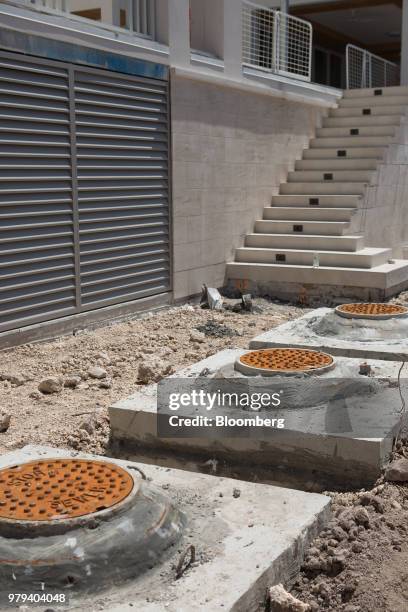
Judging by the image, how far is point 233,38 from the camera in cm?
1195

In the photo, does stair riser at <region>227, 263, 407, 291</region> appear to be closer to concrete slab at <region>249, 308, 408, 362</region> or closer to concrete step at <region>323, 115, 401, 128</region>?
concrete slab at <region>249, 308, 408, 362</region>

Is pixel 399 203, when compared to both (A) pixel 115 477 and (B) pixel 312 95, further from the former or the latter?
(A) pixel 115 477

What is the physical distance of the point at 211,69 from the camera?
11102mm

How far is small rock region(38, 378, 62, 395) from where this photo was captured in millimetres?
6562

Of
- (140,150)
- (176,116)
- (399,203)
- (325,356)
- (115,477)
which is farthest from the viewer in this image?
(399,203)

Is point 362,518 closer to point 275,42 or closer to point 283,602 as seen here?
point 283,602

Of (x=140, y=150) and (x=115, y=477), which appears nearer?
(x=115, y=477)

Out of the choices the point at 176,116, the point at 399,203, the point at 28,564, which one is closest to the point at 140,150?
the point at 176,116

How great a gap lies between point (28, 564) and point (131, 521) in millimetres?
449

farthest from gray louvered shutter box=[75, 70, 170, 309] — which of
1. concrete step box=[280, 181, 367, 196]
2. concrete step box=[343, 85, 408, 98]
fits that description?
concrete step box=[343, 85, 408, 98]

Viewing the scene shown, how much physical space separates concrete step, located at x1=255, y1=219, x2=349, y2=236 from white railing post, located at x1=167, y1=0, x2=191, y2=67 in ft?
10.5

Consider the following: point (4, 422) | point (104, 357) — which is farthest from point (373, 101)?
point (4, 422)

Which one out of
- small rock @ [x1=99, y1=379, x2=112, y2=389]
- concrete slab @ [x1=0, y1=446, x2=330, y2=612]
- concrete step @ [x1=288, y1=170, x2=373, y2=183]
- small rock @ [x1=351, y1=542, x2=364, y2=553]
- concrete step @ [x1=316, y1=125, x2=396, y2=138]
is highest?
concrete step @ [x1=316, y1=125, x2=396, y2=138]

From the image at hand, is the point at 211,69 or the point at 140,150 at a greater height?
the point at 211,69
